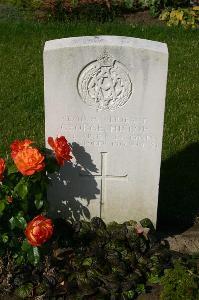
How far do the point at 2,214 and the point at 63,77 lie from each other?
1.01m

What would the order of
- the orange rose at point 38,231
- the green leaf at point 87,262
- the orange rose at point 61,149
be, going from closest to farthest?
the orange rose at point 38,231 → the orange rose at point 61,149 → the green leaf at point 87,262

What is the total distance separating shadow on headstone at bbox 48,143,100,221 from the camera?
4539 mm

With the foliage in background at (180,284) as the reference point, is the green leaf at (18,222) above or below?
above

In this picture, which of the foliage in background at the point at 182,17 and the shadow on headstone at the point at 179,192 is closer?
the shadow on headstone at the point at 179,192

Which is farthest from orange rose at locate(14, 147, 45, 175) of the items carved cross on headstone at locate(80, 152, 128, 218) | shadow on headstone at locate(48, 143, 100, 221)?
carved cross on headstone at locate(80, 152, 128, 218)

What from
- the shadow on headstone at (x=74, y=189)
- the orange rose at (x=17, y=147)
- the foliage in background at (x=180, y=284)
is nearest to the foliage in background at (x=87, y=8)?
the shadow on headstone at (x=74, y=189)

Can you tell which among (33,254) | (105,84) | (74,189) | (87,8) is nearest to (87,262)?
(33,254)

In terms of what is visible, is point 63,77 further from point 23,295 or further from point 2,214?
point 23,295

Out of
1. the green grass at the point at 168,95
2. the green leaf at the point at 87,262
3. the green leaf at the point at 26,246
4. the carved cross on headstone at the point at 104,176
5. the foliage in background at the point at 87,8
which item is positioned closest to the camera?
the green leaf at the point at 26,246

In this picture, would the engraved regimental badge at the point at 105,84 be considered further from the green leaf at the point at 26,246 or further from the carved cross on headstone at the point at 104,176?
the green leaf at the point at 26,246

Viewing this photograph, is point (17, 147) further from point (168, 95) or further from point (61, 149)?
point (168, 95)

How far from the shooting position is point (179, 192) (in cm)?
558

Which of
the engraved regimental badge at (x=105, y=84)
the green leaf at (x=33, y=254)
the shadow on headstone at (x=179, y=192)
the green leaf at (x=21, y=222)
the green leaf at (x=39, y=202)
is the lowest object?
the shadow on headstone at (x=179, y=192)

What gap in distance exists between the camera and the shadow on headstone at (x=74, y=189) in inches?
179
